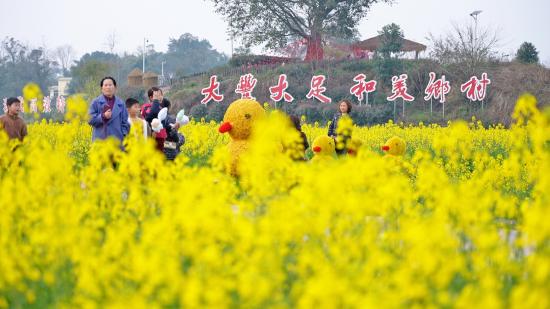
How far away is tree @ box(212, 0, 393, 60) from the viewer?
→ 33.8 meters

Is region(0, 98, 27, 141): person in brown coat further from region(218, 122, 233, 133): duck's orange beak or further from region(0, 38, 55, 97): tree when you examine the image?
region(0, 38, 55, 97): tree

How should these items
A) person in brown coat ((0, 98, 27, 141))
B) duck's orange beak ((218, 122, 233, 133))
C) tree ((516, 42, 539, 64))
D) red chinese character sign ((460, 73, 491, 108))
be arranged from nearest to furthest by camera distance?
1. duck's orange beak ((218, 122, 233, 133))
2. person in brown coat ((0, 98, 27, 141))
3. red chinese character sign ((460, 73, 491, 108))
4. tree ((516, 42, 539, 64))

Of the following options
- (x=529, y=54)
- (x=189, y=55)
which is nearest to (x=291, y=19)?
(x=529, y=54)

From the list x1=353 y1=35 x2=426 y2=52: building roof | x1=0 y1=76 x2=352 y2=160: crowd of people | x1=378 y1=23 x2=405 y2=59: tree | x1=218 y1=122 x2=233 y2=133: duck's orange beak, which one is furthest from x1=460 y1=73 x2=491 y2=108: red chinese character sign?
x1=218 y1=122 x2=233 y2=133: duck's orange beak

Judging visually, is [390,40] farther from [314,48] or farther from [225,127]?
[225,127]

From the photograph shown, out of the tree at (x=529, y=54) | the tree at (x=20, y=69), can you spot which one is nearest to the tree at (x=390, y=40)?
the tree at (x=529, y=54)

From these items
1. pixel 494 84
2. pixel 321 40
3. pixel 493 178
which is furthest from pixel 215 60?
pixel 493 178

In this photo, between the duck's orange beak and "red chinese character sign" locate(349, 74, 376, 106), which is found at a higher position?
"red chinese character sign" locate(349, 74, 376, 106)

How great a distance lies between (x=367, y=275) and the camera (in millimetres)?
2867

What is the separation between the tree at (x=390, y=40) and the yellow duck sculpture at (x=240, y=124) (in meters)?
Result: 22.9

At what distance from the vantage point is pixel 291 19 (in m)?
35.3

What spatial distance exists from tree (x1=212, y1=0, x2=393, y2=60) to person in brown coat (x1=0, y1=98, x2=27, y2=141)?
26.0m

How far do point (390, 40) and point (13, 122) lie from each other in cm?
2313

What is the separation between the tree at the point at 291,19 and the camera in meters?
33.8
